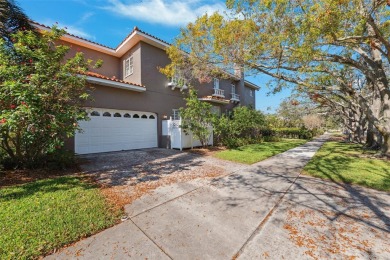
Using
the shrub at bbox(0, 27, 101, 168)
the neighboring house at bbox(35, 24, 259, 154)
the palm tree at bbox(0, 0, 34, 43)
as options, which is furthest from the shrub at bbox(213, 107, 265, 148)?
the palm tree at bbox(0, 0, 34, 43)

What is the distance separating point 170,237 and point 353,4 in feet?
29.7

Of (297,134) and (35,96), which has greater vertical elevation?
(35,96)

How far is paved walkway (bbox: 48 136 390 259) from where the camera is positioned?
257 centimetres

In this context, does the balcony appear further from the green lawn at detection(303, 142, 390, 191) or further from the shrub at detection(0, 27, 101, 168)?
the shrub at detection(0, 27, 101, 168)

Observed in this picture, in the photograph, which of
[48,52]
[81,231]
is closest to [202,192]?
[81,231]

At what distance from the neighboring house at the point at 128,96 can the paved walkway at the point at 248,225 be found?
6919 mm

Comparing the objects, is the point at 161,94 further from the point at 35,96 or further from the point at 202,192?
the point at 202,192

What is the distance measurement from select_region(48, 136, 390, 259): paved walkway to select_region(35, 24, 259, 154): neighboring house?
6.92 m

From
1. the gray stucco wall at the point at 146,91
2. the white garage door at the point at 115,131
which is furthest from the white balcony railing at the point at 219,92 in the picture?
the white garage door at the point at 115,131

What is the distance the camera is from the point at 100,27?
31.0 feet

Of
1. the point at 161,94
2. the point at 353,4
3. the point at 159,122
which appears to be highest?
the point at 353,4

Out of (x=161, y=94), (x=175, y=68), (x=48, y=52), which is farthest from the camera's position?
(x=161, y=94)

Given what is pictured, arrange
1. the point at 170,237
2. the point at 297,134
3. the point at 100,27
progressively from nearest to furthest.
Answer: the point at 170,237 < the point at 100,27 < the point at 297,134

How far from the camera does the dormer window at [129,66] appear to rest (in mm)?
12196
